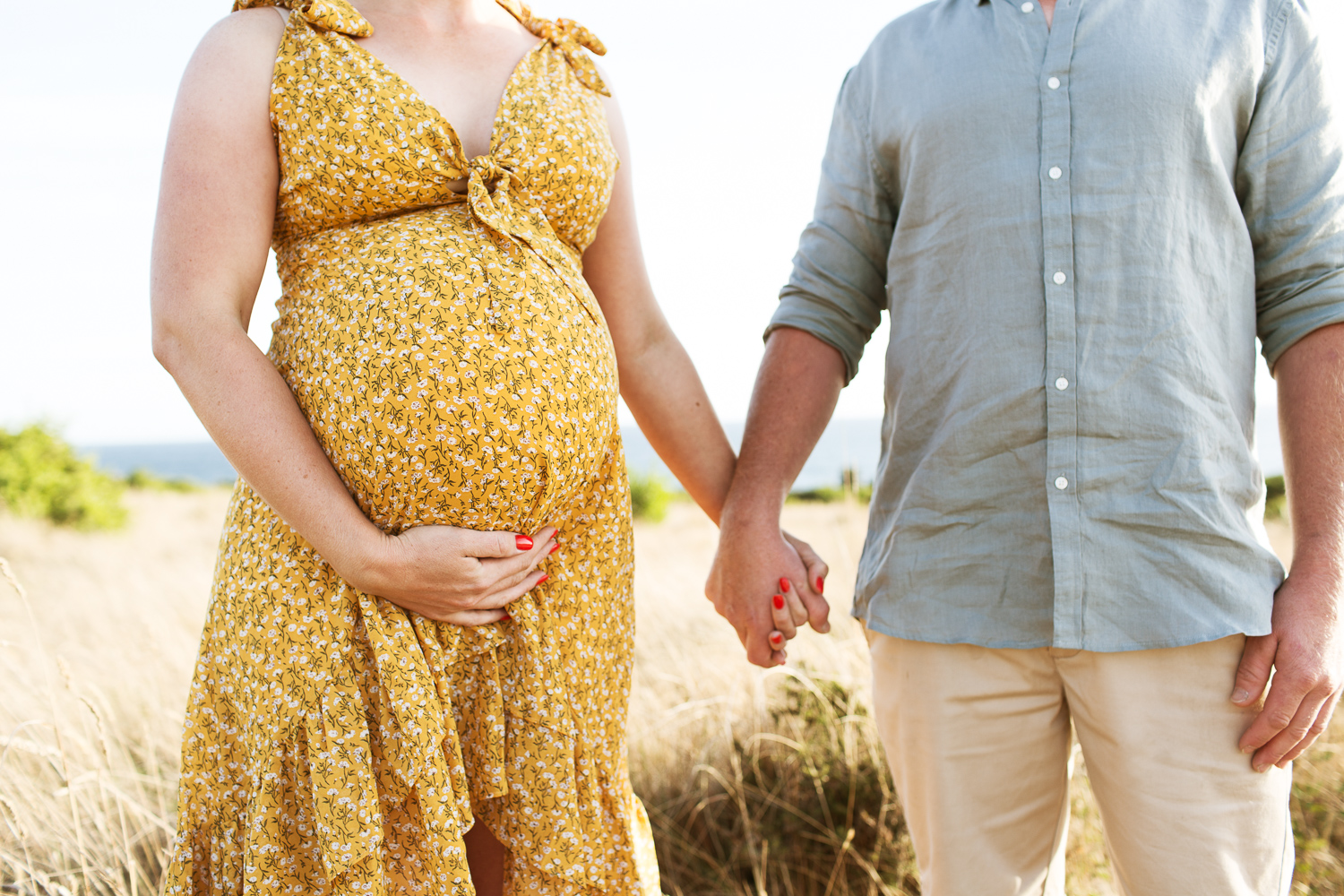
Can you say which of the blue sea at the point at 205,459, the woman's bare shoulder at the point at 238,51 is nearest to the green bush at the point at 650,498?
the blue sea at the point at 205,459

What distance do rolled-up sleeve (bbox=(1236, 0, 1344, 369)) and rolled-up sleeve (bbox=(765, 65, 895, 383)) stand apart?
2.19 ft

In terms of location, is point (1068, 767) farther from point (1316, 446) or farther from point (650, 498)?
point (650, 498)

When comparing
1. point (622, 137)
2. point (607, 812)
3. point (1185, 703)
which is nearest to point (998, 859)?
point (1185, 703)

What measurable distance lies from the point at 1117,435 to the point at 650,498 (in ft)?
49.3

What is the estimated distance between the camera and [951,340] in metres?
1.69

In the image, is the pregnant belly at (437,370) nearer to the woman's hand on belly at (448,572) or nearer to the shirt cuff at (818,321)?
the woman's hand on belly at (448,572)

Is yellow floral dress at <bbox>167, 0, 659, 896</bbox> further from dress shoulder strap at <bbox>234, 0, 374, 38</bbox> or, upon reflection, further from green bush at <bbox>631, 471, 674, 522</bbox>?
green bush at <bbox>631, 471, 674, 522</bbox>

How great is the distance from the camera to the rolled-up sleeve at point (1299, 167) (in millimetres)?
1570

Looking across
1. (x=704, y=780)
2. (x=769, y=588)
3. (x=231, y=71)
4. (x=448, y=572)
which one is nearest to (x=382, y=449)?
(x=448, y=572)

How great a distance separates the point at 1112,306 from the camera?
1557 mm

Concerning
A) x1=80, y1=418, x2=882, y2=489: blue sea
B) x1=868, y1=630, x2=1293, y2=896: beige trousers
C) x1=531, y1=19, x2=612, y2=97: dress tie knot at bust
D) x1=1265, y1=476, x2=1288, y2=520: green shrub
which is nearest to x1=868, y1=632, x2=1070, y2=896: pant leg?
x1=868, y1=630, x2=1293, y2=896: beige trousers

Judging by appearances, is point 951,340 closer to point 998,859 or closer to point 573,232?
point 573,232

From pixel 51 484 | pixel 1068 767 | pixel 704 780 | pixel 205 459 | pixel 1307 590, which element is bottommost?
pixel 205 459

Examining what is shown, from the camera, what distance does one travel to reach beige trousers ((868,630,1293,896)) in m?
1.52
